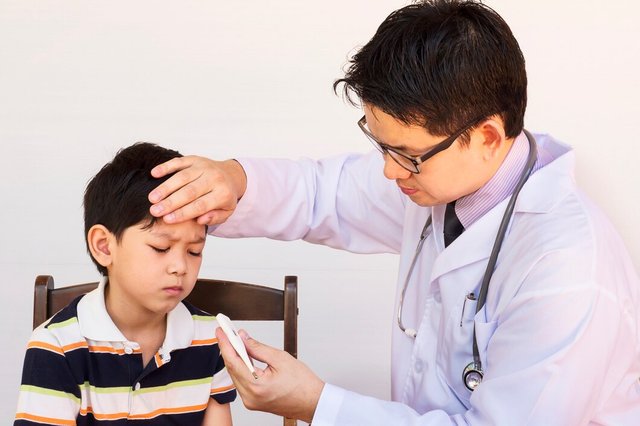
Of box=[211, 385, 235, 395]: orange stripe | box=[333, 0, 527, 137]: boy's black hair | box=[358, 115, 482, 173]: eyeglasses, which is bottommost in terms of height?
box=[211, 385, 235, 395]: orange stripe

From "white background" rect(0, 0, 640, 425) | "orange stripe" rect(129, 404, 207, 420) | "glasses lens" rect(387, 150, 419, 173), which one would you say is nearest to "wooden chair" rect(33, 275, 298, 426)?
"orange stripe" rect(129, 404, 207, 420)

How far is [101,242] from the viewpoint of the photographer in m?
1.69

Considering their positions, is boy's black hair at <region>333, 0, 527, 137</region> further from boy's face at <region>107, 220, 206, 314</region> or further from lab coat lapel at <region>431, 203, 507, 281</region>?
boy's face at <region>107, 220, 206, 314</region>

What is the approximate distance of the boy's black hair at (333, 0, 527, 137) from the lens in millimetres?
1404

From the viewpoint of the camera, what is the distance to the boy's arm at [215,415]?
1.71 metres

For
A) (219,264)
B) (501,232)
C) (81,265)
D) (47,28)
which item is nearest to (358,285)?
(219,264)

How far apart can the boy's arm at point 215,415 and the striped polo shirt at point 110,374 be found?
1 centimetres

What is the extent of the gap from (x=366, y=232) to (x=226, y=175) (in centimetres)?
39

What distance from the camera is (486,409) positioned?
55.3 inches

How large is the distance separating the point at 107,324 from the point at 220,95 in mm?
1277

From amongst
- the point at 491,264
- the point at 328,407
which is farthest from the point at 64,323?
the point at 491,264

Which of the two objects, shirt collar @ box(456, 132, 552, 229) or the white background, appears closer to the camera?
shirt collar @ box(456, 132, 552, 229)

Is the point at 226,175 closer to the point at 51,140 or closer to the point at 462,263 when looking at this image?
the point at 462,263

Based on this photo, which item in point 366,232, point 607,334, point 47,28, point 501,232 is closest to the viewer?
point 607,334
